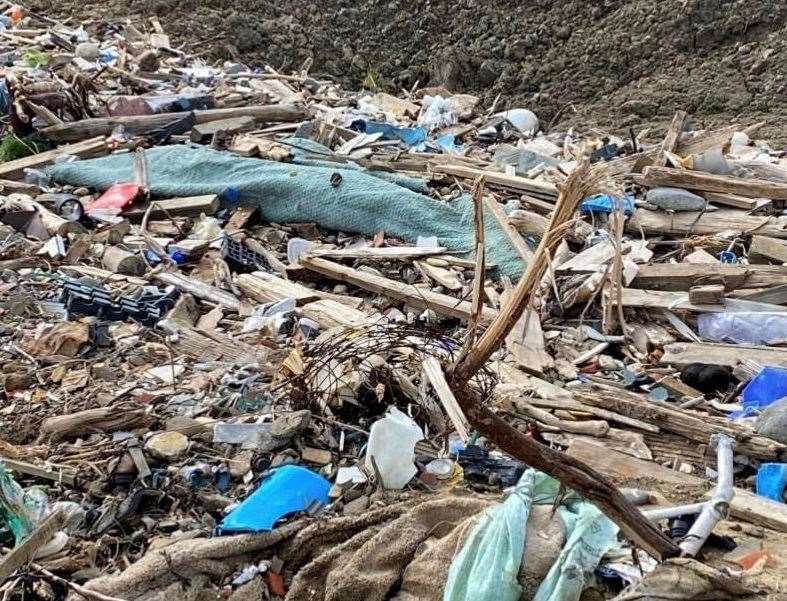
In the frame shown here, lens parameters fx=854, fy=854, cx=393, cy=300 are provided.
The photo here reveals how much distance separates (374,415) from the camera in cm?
452

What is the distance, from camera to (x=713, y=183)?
706 cm

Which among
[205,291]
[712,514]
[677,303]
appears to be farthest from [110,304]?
[712,514]

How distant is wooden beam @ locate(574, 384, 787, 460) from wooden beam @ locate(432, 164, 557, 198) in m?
2.86

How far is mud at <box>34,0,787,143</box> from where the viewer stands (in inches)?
451

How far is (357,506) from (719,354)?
2.54 m

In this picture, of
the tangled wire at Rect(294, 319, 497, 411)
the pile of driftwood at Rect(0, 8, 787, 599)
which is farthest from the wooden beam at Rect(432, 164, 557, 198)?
the tangled wire at Rect(294, 319, 497, 411)

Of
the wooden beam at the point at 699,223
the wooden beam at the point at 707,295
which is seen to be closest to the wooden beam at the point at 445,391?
the wooden beam at the point at 707,295

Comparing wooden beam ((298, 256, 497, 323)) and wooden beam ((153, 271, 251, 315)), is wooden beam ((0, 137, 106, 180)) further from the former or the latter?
wooden beam ((298, 256, 497, 323))

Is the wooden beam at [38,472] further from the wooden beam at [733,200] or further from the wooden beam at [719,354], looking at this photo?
the wooden beam at [733,200]

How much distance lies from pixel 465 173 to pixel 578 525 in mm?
4840

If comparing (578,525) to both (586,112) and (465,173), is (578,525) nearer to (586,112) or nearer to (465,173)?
(465,173)

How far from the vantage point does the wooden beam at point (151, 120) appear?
8.52m

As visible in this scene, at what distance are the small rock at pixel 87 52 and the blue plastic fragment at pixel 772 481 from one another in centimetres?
969

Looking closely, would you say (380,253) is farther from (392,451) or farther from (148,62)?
(148,62)
